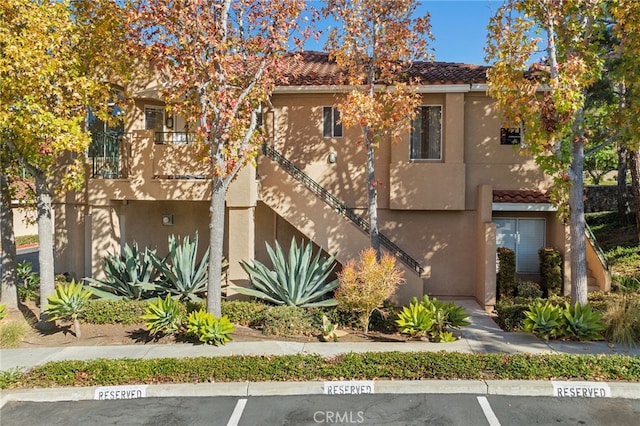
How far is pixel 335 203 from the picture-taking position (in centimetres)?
1150

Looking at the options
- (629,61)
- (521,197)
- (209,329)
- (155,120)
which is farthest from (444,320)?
(155,120)

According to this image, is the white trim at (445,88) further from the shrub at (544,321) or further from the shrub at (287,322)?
the shrub at (287,322)

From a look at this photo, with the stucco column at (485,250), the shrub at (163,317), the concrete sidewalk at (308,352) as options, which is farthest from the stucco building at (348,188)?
the shrub at (163,317)

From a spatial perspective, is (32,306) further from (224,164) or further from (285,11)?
(285,11)

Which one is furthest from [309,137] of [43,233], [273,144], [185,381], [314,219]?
[185,381]

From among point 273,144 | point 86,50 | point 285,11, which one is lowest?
point 273,144

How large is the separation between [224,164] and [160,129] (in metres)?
5.12

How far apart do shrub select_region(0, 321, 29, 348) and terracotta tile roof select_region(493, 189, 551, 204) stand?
444 inches

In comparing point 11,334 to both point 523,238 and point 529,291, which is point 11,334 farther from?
point 523,238

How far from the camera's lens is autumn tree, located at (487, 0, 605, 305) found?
27.6ft

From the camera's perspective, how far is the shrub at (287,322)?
28.6ft

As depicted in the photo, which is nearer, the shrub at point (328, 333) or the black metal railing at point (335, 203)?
the shrub at point (328, 333)

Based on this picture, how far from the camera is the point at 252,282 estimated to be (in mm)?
10148

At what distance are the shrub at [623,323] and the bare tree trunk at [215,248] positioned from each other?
7532 mm
